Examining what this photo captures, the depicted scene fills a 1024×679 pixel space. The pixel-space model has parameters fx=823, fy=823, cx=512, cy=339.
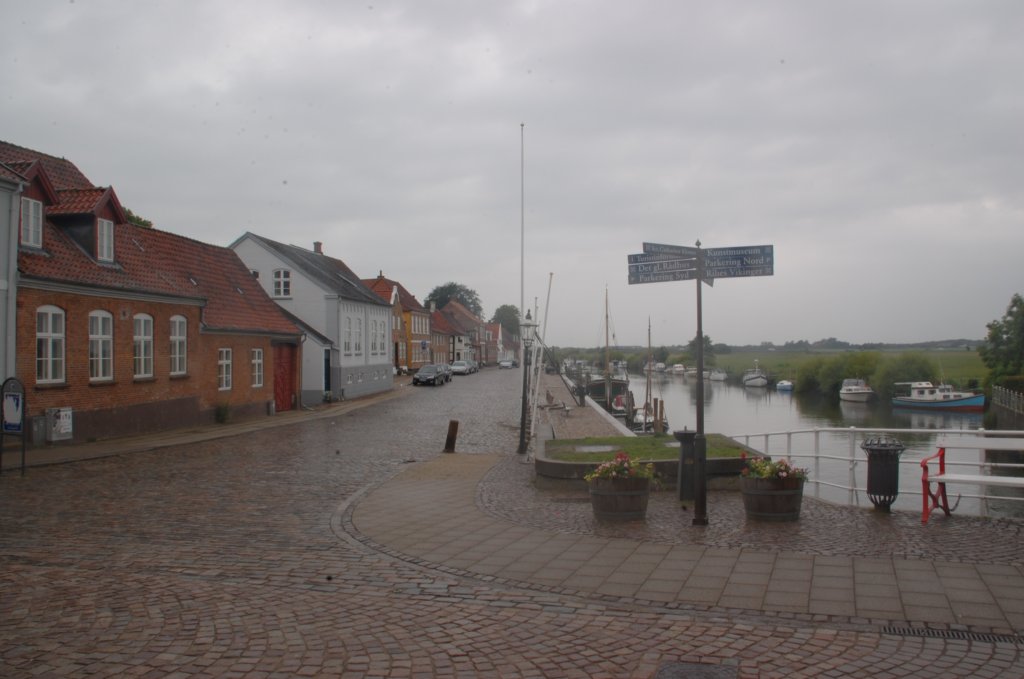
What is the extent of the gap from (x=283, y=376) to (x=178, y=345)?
902 centimetres

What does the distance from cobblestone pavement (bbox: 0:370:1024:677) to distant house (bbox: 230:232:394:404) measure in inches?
1025

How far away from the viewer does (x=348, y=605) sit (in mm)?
6793

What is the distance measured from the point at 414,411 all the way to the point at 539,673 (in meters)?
28.7

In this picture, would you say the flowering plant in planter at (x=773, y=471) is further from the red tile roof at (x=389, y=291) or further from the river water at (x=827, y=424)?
the red tile roof at (x=389, y=291)

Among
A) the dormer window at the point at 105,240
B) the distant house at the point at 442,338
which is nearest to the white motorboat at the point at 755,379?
the distant house at the point at 442,338

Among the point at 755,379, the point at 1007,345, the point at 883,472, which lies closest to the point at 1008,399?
the point at 1007,345

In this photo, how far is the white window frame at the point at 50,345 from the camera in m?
18.8

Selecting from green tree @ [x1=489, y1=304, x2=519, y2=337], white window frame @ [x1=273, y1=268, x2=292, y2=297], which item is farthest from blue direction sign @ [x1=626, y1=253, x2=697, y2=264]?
green tree @ [x1=489, y1=304, x2=519, y2=337]

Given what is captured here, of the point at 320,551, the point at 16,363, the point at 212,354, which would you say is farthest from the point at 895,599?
the point at 212,354

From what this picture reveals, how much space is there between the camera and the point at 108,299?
21.3 m

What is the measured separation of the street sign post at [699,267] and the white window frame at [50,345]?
48.5ft

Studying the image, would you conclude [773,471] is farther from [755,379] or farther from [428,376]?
[755,379]

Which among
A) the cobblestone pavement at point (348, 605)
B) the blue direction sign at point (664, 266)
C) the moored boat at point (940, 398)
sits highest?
the blue direction sign at point (664, 266)

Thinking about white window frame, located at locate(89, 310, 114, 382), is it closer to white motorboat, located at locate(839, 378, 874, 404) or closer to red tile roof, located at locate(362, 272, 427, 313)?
red tile roof, located at locate(362, 272, 427, 313)
